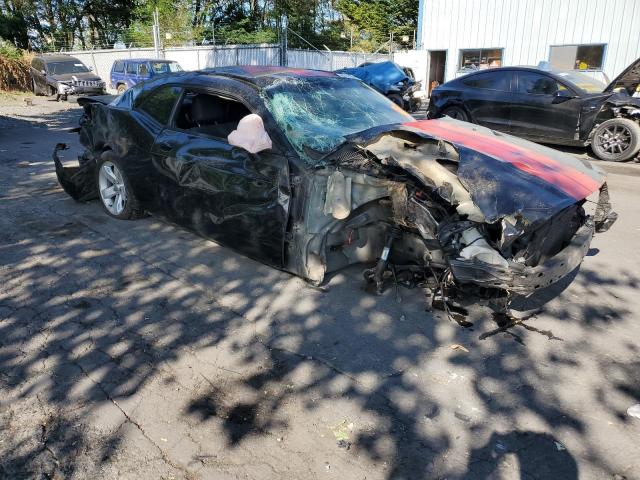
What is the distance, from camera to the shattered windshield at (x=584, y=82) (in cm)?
917

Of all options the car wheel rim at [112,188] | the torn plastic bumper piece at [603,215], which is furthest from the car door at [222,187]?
the torn plastic bumper piece at [603,215]

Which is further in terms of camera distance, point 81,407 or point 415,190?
point 415,190

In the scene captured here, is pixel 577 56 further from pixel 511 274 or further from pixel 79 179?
pixel 511 274

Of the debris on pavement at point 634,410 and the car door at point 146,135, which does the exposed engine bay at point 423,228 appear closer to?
the debris on pavement at point 634,410

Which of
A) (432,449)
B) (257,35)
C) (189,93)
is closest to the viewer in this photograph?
(432,449)

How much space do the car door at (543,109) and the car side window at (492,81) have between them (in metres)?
0.22

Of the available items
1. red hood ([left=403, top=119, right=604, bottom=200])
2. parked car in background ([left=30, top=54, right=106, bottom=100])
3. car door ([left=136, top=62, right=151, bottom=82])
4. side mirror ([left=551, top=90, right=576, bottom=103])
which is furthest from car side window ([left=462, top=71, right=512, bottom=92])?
parked car in background ([left=30, top=54, right=106, bottom=100])

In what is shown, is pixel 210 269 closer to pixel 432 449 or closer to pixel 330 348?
pixel 330 348

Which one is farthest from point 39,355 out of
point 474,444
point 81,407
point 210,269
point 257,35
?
point 257,35

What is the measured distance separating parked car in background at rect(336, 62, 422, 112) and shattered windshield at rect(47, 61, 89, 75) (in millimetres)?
12677

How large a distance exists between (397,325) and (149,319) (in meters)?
1.76

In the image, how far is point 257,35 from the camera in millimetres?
33344

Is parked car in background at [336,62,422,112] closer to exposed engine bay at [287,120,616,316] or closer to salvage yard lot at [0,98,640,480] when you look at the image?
salvage yard lot at [0,98,640,480]

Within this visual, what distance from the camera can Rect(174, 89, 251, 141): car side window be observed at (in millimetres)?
4696
